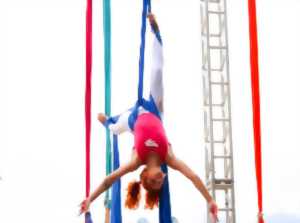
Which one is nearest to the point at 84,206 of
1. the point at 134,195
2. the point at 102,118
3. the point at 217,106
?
the point at 134,195

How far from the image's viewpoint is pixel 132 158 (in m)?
3.61

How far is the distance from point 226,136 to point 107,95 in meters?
1.67

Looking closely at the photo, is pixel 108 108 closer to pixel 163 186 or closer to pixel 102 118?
pixel 102 118

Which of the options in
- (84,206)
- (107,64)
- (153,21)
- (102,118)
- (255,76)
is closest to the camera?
(84,206)

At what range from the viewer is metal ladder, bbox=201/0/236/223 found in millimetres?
5566

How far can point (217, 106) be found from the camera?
5688 mm

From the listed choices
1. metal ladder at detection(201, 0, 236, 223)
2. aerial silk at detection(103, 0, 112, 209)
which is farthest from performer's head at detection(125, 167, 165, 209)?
metal ladder at detection(201, 0, 236, 223)

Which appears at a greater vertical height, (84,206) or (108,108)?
(108,108)

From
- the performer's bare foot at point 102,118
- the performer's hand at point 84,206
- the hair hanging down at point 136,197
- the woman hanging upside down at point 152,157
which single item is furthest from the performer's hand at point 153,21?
the performer's hand at point 84,206

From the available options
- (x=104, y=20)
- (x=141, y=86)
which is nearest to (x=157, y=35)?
(x=141, y=86)

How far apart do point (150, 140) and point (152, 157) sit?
95 mm

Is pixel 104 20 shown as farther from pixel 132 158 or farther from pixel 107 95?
pixel 132 158

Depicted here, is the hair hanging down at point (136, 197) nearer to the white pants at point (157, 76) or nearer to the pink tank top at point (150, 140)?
the pink tank top at point (150, 140)

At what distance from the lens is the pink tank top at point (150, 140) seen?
3586 millimetres
